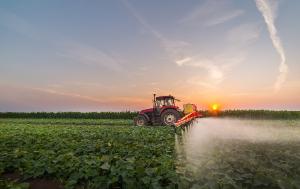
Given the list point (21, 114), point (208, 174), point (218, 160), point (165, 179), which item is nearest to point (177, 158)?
point (218, 160)

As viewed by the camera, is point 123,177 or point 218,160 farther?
point 218,160

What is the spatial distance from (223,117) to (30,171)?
54.4 m

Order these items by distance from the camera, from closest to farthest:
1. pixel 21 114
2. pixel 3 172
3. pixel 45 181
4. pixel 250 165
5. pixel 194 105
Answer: pixel 45 181
pixel 3 172
pixel 250 165
pixel 194 105
pixel 21 114

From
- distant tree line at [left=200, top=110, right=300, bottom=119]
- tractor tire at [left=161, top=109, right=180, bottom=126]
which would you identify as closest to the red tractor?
tractor tire at [left=161, top=109, right=180, bottom=126]

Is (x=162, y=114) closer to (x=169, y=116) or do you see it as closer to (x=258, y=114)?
(x=169, y=116)

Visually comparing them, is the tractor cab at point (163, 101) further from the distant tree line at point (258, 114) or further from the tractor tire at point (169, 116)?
the distant tree line at point (258, 114)

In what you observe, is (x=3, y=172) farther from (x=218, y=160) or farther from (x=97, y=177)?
(x=218, y=160)

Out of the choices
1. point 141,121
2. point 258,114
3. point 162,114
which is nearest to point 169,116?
point 162,114

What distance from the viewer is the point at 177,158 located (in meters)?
9.28

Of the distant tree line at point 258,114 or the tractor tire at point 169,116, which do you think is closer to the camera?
the tractor tire at point 169,116

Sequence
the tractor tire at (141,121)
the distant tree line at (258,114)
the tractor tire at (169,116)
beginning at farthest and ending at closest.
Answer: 1. the distant tree line at (258,114)
2. the tractor tire at (141,121)
3. the tractor tire at (169,116)

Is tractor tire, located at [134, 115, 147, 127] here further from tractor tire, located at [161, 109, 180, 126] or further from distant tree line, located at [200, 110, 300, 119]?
distant tree line, located at [200, 110, 300, 119]

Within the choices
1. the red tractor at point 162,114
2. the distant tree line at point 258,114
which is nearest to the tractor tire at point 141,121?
the red tractor at point 162,114

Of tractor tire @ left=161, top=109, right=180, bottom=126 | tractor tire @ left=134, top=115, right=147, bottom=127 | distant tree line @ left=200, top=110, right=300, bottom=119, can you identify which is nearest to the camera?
tractor tire @ left=161, top=109, right=180, bottom=126
